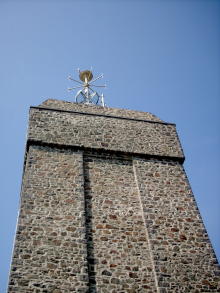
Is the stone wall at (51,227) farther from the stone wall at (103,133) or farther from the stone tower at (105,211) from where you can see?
the stone wall at (103,133)

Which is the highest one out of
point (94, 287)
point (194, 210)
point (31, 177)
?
point (31, 177)

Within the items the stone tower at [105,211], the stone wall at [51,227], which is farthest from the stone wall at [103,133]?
the stone wall at [51,227]

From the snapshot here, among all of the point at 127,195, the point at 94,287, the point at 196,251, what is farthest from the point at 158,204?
the point at 94,287

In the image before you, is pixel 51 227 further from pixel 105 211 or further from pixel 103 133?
pixel 103 133

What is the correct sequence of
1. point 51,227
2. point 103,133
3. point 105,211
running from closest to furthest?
point 51,227 → point 105,211 → point 103,133

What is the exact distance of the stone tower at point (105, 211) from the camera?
8852mm

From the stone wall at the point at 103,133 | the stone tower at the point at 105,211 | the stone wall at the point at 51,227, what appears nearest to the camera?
the stone wall at the point at 51,227

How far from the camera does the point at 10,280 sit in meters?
8.20

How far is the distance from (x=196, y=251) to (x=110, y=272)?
228 cm

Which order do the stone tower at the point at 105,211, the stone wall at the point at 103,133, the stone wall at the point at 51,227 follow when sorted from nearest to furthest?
the stone wall at the point at 51,227 < the stone tower at the point at 105,211 < the stone wall at the point at 103,133

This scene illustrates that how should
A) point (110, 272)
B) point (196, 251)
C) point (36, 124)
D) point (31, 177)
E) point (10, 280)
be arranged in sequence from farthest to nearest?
1. point (36, 124)
2. point (31, 177)
3. point (196, 251)
4. point (110, 272)
5. point (10, 280)

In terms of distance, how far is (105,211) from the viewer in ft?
34.0

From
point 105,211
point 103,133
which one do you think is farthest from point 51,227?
point 103,133

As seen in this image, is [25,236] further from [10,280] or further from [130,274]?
[130,274]
